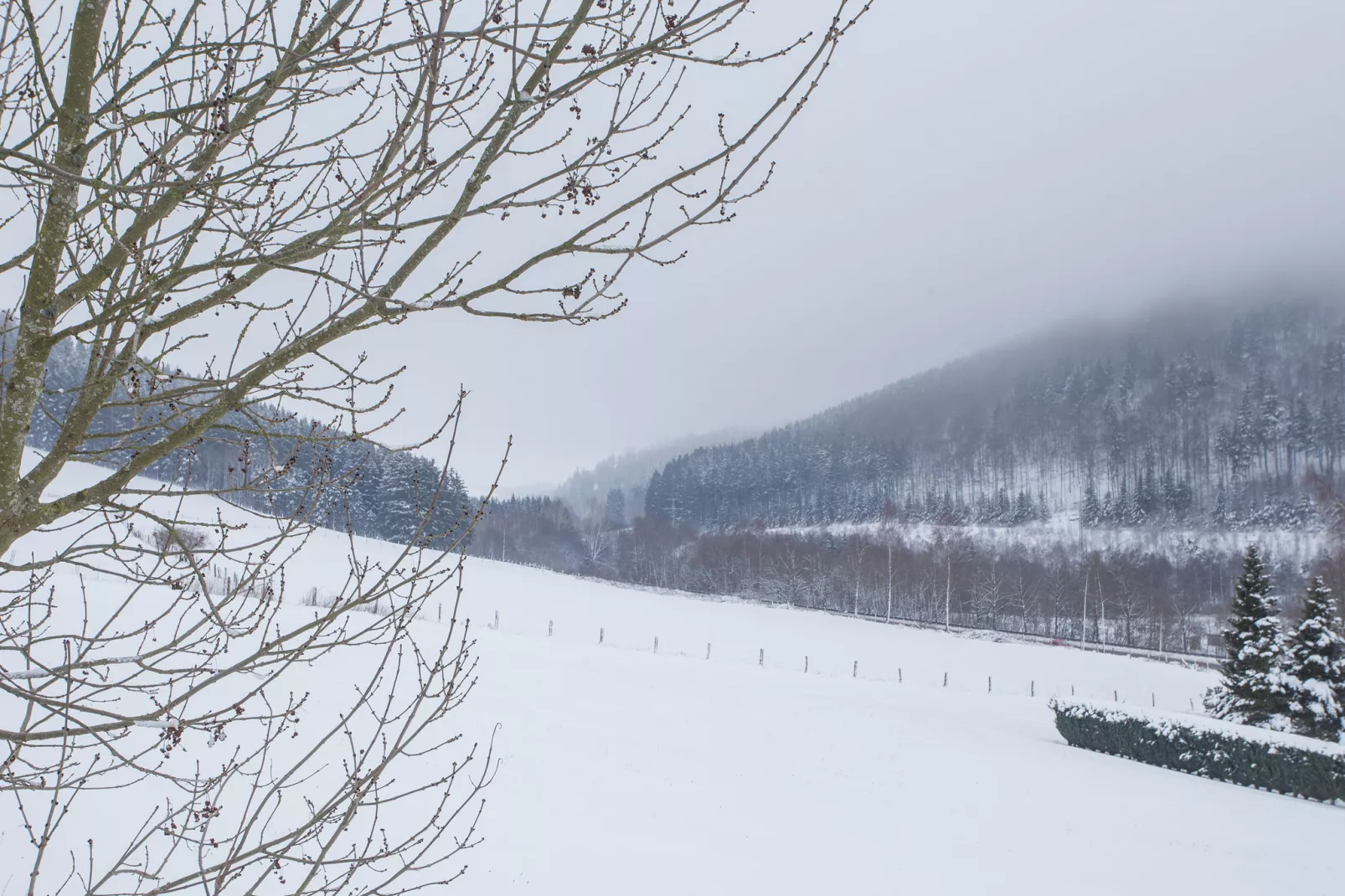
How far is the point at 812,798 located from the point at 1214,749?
35.1 feet

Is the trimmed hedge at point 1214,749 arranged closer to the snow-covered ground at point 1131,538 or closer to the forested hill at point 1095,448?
the snow-covered ground at point 1131,538

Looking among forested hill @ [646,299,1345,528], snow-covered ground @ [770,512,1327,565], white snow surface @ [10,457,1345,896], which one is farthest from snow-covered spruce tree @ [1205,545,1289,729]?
forested hill @ [646,299,1345,528]

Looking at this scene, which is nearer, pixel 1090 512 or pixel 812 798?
pixel 812 798

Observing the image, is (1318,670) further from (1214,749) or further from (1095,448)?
(1095,448)

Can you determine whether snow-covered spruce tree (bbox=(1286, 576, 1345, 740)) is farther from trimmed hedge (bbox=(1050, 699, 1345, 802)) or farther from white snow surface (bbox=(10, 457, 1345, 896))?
white snow surface (bbox=(10, 457, 1345, 896))

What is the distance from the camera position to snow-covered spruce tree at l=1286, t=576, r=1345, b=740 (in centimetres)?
1795

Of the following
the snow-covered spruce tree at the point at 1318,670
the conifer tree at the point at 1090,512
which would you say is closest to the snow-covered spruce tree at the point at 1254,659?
the snow-covered spruce tree at the point at 1318,670

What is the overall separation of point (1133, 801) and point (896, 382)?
175422mm

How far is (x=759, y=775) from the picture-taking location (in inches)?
498

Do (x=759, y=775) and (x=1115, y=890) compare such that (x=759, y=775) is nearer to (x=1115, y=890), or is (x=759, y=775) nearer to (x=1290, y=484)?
(x=1115, y=890)

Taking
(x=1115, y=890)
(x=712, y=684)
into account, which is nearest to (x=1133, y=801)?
(x=1115, y=890)

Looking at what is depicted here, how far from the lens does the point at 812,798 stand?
11586mm

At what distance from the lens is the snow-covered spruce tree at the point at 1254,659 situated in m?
18.9

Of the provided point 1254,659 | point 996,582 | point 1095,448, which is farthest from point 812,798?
point 1095,448
